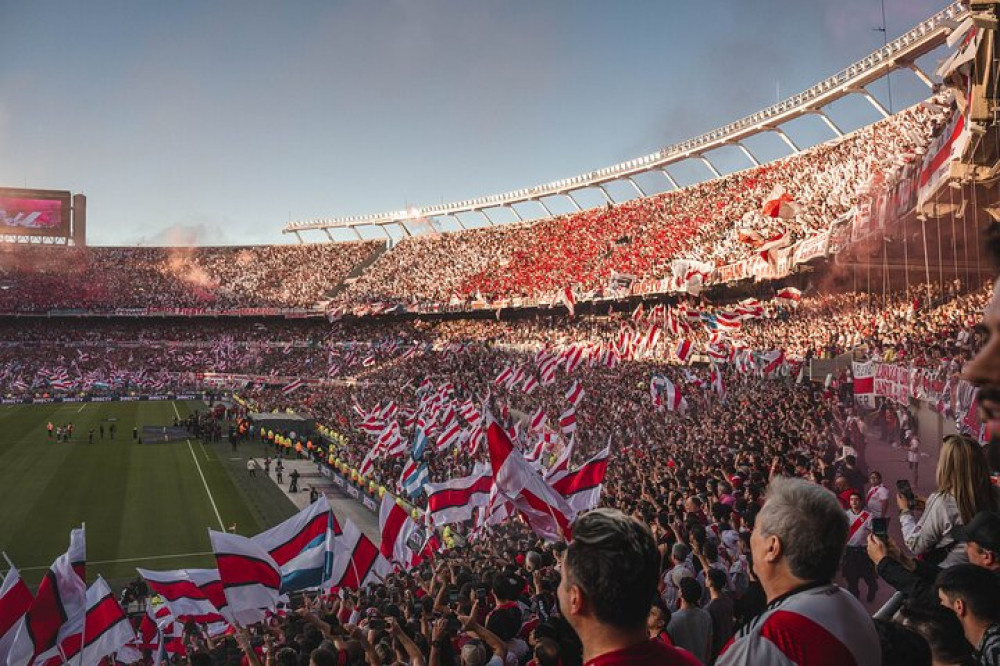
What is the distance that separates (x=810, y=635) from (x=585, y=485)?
34.0 ft

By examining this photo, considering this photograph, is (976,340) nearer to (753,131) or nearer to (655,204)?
(753,131)

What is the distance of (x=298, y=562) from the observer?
11648mm

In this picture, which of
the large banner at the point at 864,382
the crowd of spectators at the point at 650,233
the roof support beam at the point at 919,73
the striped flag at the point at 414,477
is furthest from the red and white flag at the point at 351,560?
the roof support beam at the point at 919,73

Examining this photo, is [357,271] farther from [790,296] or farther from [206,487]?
[790,296]

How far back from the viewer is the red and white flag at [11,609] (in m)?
9.80

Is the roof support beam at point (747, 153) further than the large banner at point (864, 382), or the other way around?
the roof support beam at point (747, 153)

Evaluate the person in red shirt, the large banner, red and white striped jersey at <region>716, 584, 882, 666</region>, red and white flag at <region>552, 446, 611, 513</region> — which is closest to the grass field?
red and white flag at <region>552, 446, 611, 513</region>

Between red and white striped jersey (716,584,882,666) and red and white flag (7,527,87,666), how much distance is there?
31.7 ft

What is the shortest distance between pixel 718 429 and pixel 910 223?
6.71 metres

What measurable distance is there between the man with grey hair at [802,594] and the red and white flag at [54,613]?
9626 mm

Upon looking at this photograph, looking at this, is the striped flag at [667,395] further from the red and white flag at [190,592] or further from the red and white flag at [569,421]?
the red and white flag at [190,592]

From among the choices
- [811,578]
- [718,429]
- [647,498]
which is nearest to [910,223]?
[718,429]

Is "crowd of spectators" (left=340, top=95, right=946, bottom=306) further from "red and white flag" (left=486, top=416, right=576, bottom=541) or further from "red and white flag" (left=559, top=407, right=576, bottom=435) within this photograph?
"red and white flag" (left=559, top=407, right=576, bottom=435)

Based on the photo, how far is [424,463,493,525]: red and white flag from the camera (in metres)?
14.8
